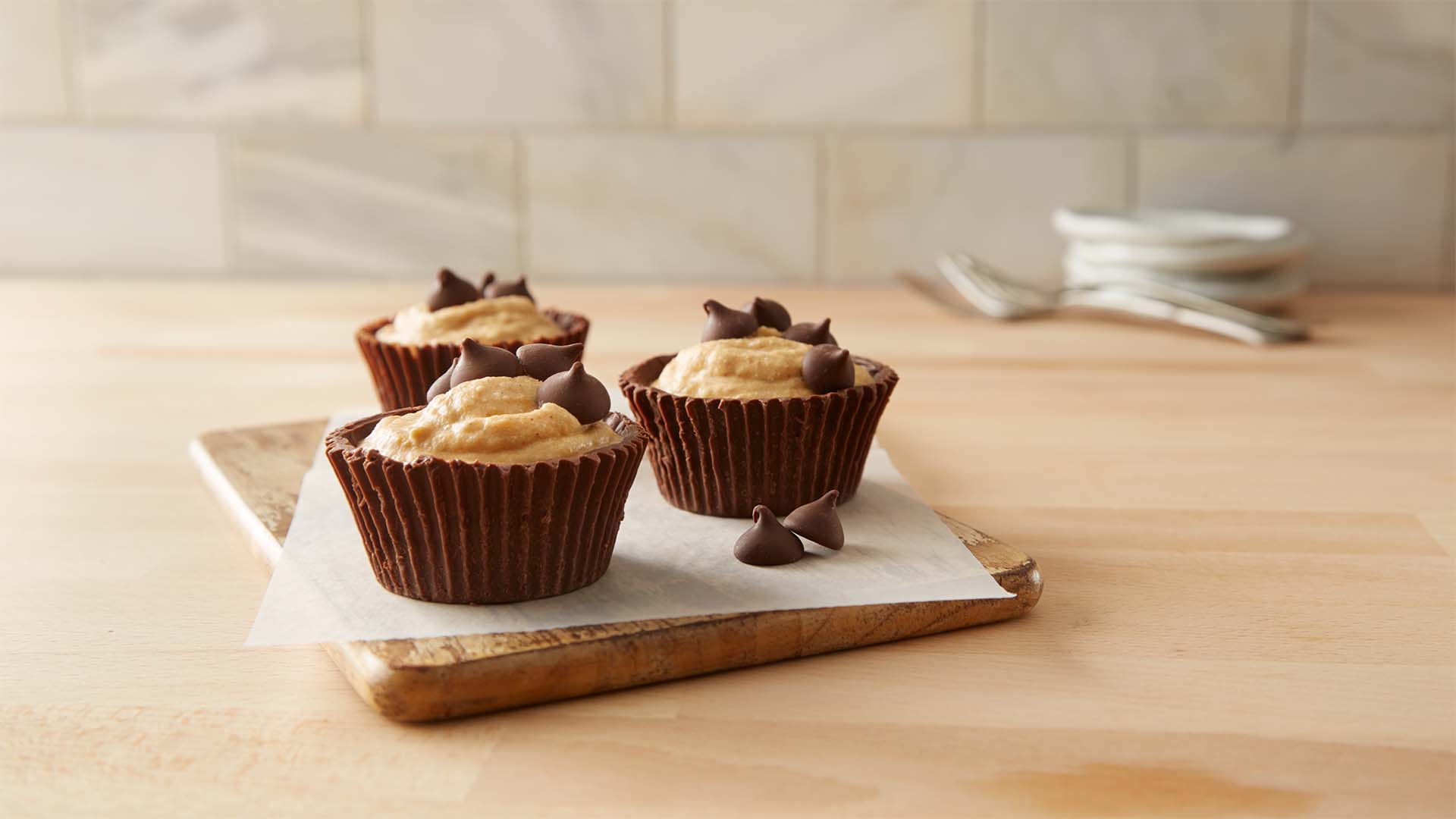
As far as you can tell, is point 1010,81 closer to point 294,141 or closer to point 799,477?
point 294,141

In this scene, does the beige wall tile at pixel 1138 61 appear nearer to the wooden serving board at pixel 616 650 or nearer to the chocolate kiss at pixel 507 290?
the chocolate kiss at pixel 507 290

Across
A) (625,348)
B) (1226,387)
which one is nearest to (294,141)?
(625,348)

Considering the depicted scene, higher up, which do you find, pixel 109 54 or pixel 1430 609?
pixel 109 54

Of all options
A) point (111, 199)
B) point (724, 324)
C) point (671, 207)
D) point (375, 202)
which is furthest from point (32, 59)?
point (724, 324)

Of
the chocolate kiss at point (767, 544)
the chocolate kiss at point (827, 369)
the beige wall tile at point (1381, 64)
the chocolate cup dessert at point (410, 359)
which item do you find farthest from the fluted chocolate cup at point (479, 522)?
the beige wall tile at point (1381, 64)

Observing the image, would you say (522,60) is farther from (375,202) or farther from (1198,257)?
(1198,257)

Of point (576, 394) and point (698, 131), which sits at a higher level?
point (698, 131)
